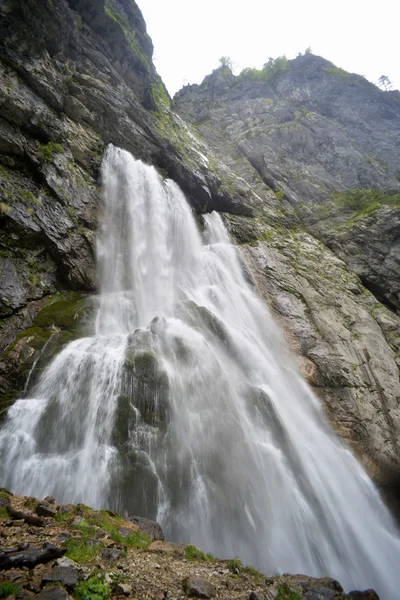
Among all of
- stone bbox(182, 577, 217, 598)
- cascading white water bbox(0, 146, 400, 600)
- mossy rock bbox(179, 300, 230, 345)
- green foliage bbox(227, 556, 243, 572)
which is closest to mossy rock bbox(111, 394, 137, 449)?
cascading white water bbox(0, 146, 400, 600)

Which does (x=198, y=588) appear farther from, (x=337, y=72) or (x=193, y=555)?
(x=337, y=72)

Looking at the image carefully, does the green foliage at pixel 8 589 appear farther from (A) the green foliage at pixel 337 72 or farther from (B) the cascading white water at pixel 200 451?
(A) the green foliage at pixel 337 72

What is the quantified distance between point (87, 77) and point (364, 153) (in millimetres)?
38739

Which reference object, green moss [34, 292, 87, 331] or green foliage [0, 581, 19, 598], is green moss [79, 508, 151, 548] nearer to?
green foliage [0, 581, 19, 598]

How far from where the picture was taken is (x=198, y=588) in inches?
164

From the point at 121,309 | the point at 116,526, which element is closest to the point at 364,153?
the point at 121,309

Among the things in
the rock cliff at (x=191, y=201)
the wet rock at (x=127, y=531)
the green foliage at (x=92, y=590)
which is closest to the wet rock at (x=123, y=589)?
the green foliage at (x=92, y=590)

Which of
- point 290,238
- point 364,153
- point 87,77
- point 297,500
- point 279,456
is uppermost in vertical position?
point 364,153

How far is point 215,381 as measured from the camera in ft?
35.3

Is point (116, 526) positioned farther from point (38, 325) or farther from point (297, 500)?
point (38, 325)

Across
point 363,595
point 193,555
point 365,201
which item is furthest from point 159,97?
point 363,595

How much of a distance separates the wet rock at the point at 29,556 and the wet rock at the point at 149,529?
2.56m

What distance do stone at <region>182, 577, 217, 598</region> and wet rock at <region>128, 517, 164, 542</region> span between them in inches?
74.3

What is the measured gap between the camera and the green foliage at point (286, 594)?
4776 mm
